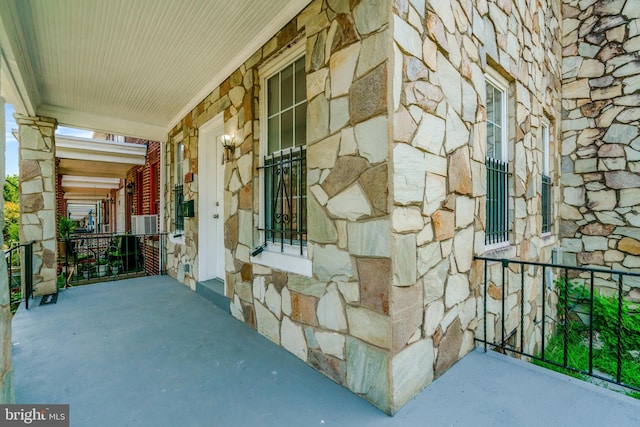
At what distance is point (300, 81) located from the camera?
254cm

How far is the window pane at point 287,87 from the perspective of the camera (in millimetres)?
2641

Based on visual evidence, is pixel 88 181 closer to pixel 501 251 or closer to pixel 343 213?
pixel 343 213

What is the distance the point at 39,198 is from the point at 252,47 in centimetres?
380

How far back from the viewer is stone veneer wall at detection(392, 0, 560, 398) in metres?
1.73

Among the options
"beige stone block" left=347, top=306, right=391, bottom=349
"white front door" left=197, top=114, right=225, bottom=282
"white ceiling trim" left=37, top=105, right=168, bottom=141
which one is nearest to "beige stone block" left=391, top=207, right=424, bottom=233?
"beige stone block" left=347, top=306, right=391, bottom=349

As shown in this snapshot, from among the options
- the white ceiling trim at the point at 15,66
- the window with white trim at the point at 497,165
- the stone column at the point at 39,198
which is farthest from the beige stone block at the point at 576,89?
the stone column at the point at 39,198

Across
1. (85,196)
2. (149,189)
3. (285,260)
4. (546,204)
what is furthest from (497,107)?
(85,196)

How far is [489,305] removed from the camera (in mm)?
2744

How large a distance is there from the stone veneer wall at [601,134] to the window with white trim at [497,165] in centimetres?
236

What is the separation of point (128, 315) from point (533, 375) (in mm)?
3832

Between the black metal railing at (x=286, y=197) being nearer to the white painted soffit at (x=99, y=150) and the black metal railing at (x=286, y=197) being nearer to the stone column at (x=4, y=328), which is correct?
the stone column at (x=4, y=328)

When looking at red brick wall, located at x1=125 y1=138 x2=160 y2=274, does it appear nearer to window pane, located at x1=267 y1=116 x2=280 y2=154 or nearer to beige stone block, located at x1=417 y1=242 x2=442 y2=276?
window pane, located at x1=267 y1=116 x2=280 y2=154

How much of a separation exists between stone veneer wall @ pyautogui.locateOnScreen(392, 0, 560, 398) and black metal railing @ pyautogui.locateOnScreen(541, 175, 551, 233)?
130cm

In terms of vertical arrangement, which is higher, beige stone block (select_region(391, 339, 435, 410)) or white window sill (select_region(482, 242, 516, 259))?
white window sill (select_region(482, 242, 516, 259))
